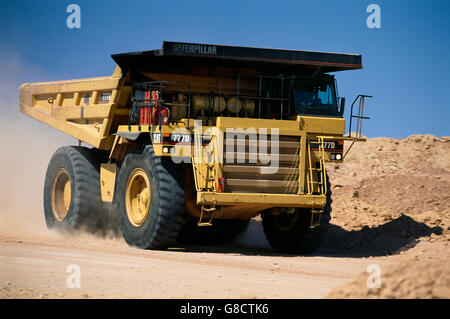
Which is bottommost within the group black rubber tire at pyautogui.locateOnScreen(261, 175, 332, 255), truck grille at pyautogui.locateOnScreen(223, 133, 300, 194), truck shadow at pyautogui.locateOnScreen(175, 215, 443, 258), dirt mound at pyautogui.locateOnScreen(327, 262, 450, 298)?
truck shadow at pyautogui.locateOnScreen(175, 215, 443, 258)

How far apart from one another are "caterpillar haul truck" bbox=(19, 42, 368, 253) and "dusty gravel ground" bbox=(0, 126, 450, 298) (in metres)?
0.64

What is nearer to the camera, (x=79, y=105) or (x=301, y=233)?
(x=301, y=233)

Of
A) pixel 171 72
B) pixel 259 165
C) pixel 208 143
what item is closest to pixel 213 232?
pixel 171 72

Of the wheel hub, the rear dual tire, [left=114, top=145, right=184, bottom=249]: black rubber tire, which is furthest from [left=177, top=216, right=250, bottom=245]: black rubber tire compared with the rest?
[left=114, top=145, right=184, bottom=249]: black rubber tire

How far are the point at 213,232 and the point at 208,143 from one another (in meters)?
4.21

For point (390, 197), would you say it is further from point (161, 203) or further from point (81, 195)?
point (161, 203)

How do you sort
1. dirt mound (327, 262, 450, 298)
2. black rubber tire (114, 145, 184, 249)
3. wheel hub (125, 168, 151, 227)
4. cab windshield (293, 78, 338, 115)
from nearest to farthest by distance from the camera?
dirt mound (327, 262, 450, 298) < black rubber tire (114, 145, 184, 249) < wheel hub (125, 168, 151, 227) < cab windshield (293, 78, 338, 115)

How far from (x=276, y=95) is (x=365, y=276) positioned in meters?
6.94

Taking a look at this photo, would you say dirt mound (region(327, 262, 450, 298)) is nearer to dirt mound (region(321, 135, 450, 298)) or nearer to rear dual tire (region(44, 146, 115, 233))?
dirt mound (region(321, 135, 450, 298))

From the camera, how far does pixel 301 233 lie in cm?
1350

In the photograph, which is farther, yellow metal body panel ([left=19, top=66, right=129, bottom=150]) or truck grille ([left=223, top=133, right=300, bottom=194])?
yellow metal body panel ([left=19, top=66, right=129, bottom=150])

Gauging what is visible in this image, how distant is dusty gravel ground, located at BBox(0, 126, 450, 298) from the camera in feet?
24.8
